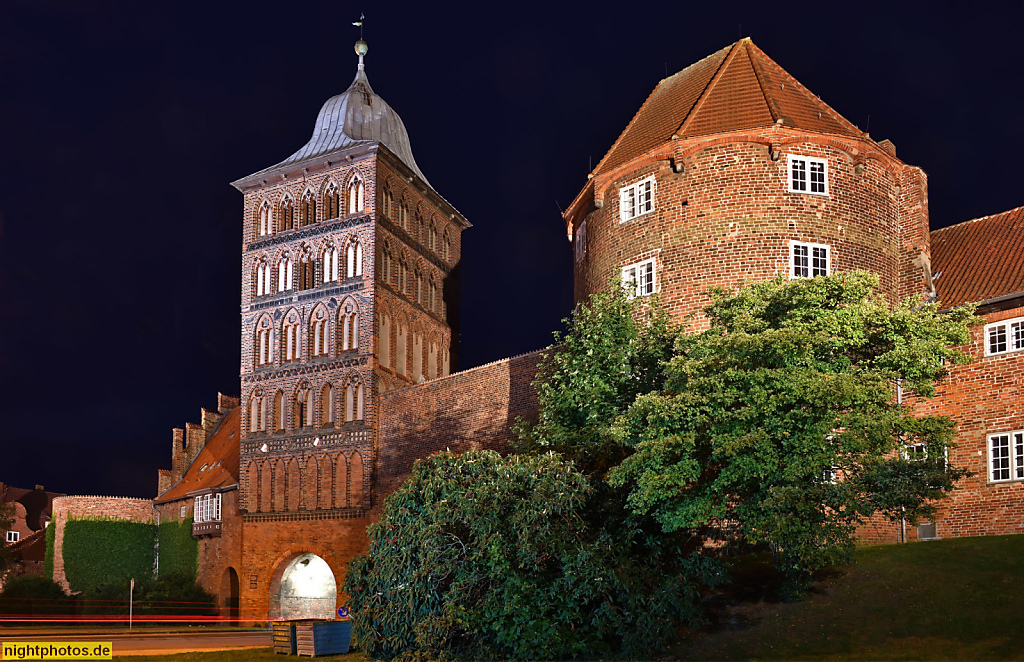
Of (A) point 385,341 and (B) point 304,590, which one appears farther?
(A) point 385,341

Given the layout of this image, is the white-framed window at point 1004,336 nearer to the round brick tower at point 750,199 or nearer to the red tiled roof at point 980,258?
the red tiled roof at point 980,258

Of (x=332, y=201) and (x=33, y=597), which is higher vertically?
(x=332, y=201)

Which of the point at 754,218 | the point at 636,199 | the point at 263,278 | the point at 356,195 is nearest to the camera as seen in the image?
the point at 754,218

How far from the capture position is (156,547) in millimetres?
55438

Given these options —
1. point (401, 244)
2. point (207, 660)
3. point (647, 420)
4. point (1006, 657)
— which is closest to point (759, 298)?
point (647, 420)

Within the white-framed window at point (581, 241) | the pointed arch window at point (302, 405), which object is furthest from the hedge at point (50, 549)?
the white-framed window at point (581, 241)

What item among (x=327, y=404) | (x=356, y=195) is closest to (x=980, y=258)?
(x=327, y=404)

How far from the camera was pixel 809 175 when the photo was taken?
29.2 metres

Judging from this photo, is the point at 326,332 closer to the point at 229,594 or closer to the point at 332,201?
the point at 332,201

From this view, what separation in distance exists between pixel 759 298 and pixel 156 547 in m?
43.3

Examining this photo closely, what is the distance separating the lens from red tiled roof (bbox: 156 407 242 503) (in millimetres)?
51375

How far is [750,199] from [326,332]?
23.8 metres

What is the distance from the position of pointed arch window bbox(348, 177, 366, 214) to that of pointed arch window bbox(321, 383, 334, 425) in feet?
27.6

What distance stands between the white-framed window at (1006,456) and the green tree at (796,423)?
6.54 m
